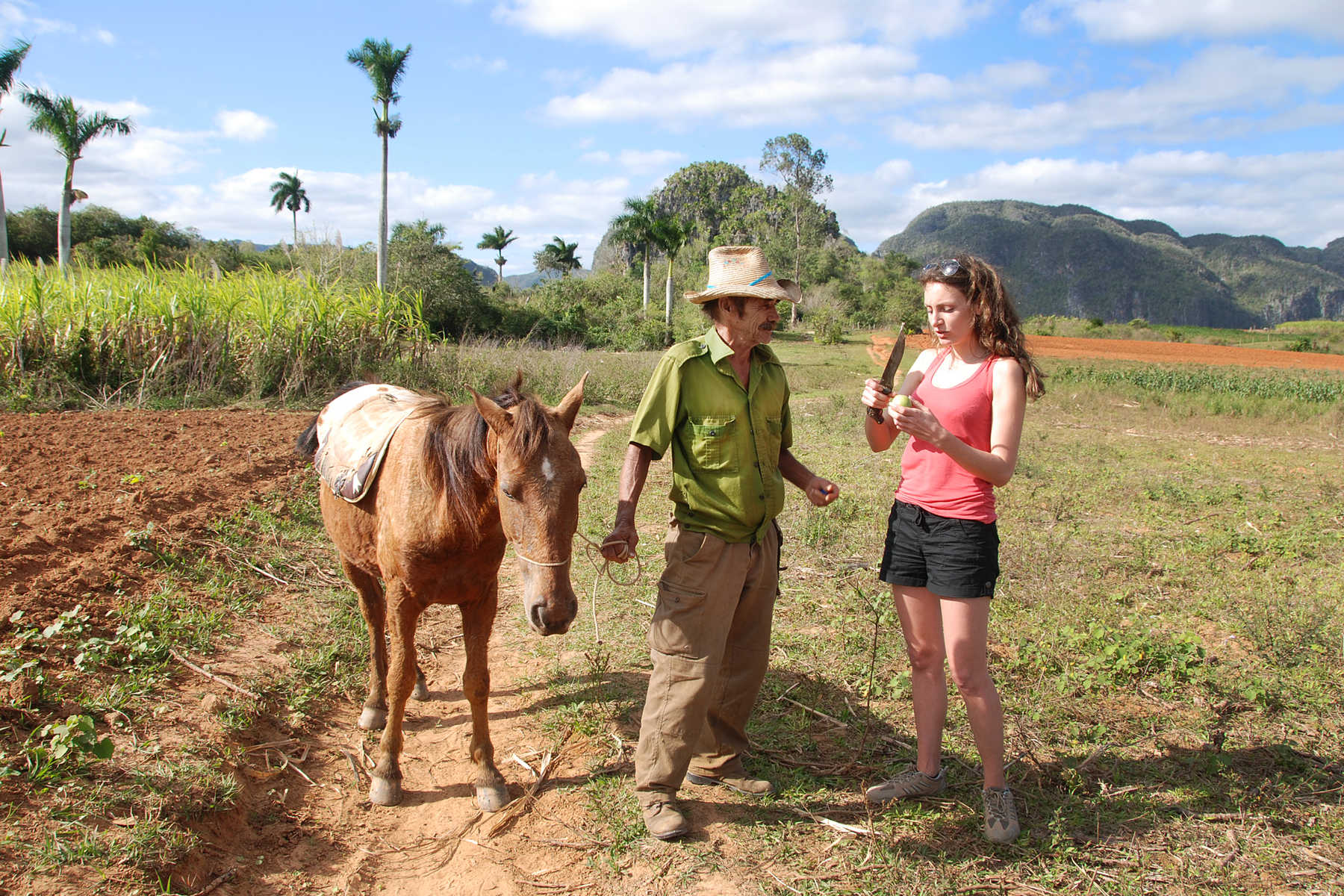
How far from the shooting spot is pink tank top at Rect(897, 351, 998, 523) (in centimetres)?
267

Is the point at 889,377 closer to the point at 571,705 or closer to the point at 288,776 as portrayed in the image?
the point at 571,705

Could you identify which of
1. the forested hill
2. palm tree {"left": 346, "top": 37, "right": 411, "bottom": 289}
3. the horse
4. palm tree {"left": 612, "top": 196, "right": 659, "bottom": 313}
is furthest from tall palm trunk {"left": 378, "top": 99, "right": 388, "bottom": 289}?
the forested hill

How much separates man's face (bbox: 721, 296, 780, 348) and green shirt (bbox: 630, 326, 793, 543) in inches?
3.2

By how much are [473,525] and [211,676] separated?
201 cm

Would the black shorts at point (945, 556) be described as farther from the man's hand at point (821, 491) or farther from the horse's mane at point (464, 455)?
the horse's mane at point (464, 455)

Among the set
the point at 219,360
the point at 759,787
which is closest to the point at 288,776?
the point at 759,787

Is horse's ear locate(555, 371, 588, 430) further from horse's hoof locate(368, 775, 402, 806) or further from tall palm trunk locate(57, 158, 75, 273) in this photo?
tall palm trunk locate(57, 158, 75, 273)

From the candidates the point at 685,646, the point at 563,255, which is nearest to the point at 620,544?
the point at 685,646

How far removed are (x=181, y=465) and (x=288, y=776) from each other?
4.17 meters

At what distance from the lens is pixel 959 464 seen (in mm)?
2590

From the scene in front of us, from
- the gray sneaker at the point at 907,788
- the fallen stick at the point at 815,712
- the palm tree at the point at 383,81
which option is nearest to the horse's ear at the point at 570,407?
the gray sneaker at the point at 907,788

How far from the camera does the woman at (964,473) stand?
260 centimetres

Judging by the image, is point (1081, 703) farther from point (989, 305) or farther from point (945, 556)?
point (989, 305)

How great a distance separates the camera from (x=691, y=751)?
2.84m
